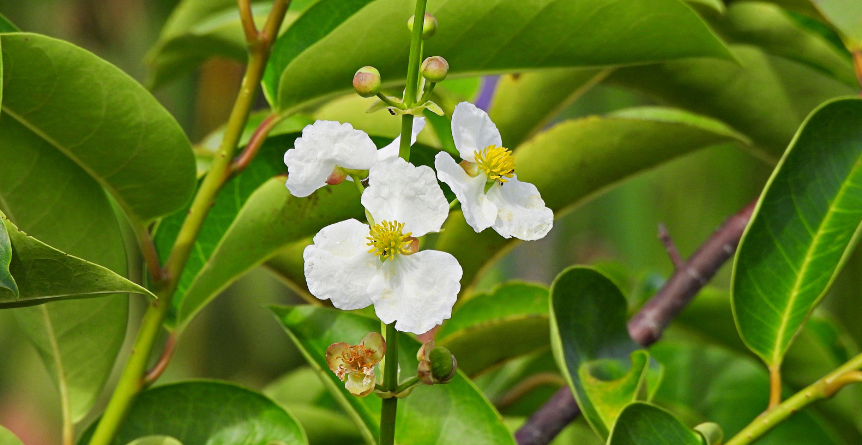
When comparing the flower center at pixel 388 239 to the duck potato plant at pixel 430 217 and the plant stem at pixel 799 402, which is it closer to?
the duck potato plant at pixel 430 217

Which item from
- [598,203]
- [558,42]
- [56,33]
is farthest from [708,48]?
[56,33]

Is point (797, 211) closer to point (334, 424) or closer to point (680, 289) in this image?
point (680, 289)

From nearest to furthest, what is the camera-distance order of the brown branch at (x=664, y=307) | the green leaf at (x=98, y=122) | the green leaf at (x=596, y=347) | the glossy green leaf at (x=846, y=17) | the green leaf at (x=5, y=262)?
1. the green leaf at (x=5, y=262)
2. the green leaf at (x=98, y=122)
3. the green leaf at (x=596, y=347)
4. the brown branch at (x=664, y=307)
5. the glossy green leaf at (x=846, y=17)

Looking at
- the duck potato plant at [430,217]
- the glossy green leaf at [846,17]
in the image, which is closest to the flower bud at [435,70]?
the duck potato plant at [430,217]

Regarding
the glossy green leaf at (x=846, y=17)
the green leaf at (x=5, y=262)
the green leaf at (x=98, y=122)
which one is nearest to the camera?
the green leaf at (x=5, y=262)

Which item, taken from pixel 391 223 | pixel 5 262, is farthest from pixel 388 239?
pixel 5 262
